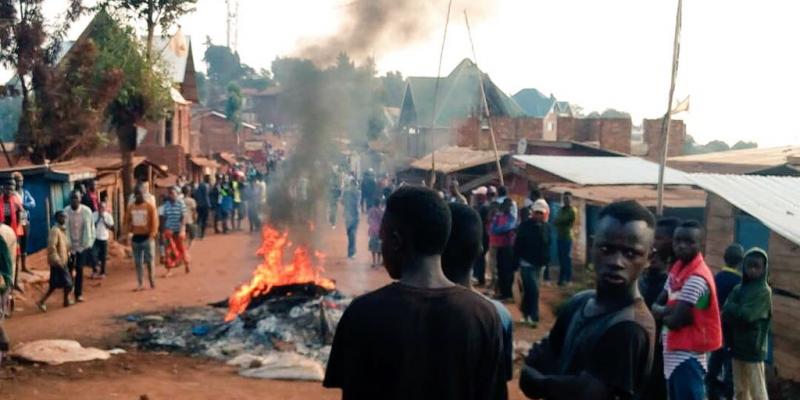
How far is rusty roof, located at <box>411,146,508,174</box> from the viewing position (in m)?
25.4

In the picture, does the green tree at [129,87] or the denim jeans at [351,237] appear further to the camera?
the green tree at [129,87]

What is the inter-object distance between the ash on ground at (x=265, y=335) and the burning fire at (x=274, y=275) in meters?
0.33

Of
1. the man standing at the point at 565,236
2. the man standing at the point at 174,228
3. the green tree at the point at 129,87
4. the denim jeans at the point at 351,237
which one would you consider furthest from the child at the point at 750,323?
the green tree at the point at 129,87

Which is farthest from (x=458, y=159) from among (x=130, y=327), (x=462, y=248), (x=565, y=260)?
(x=462, y=248)

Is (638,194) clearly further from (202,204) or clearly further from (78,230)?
(202,204)

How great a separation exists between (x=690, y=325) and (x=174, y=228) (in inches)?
500

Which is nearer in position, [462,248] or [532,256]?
[462,248]

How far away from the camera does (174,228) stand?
54.1 feet

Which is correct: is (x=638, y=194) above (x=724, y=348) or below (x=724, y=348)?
above

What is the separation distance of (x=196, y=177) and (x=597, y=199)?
27375 millimetres

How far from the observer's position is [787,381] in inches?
359

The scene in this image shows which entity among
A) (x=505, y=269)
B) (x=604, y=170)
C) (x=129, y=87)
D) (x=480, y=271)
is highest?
(x=129, y=87)

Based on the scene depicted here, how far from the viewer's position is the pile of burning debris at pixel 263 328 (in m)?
10.0

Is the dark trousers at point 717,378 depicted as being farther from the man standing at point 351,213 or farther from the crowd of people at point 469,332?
the man standing at point 351,213
